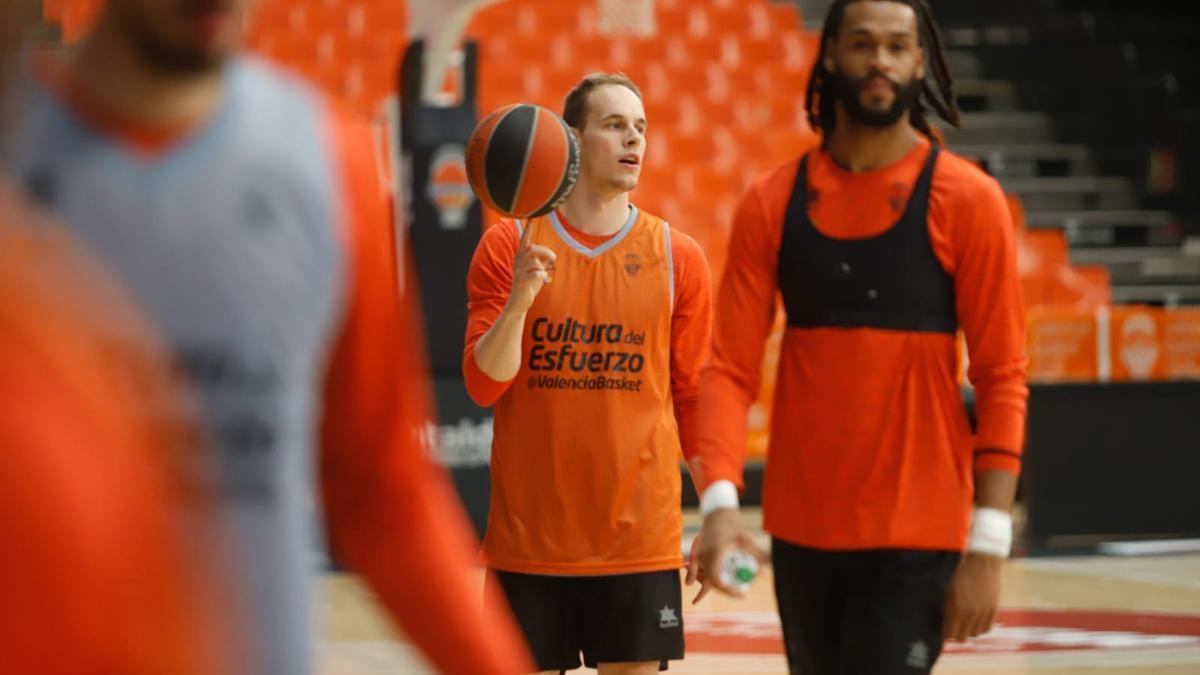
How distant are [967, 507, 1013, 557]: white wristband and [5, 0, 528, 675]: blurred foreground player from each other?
192 cm

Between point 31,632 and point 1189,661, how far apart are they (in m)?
7.23

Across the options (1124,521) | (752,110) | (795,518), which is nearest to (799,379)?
(795,518)

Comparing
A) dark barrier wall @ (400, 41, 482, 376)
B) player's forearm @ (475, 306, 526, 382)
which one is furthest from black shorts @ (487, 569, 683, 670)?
dark barrier wall @ (400, 41, 482, 376)

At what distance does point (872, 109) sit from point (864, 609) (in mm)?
914

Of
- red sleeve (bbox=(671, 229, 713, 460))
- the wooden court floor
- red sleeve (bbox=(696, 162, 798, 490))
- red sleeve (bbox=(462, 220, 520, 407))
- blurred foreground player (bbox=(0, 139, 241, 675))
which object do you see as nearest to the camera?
blurred foreground player (bbox=(0, 139, 241, 675))

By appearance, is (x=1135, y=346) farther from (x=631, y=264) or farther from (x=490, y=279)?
(x=490, y=279)

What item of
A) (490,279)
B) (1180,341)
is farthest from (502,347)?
(1180,341)

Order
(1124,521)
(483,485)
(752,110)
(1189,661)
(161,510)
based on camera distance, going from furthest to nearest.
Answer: (752,110)
(1124,521)
(483,485)
(1189,661)
(161,510)

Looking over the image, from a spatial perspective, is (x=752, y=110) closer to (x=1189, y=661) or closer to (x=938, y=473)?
(x=1189, y=661)

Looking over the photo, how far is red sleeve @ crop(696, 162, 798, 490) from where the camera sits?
3561 millimetres

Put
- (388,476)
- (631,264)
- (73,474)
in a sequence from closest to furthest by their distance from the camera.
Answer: (73,474) → (388,476) → (631,264)

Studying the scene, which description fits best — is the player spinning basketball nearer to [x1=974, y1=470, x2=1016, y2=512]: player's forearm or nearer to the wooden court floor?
[x1=974, y1=470, x2=1016, y2=512]: player's forearm

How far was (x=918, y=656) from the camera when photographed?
345 cm

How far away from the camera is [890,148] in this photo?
3564 millimetres
